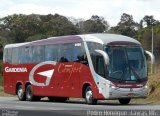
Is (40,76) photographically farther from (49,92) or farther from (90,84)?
(90,84)

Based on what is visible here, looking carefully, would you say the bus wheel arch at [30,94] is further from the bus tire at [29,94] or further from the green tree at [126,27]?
the green tree at [126,27]

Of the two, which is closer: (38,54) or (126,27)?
(38,54)

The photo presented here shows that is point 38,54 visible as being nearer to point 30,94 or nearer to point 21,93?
point 30,94

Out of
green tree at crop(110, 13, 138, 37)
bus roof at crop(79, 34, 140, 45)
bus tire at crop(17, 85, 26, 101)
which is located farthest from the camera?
green tree at crop(110, 13, 138, 37)

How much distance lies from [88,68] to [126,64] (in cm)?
195

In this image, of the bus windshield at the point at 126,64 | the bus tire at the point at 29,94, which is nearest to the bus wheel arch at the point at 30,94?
the bus tire at the point at 29,94

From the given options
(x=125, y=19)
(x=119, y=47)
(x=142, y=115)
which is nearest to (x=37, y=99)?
(x=119, y=47)

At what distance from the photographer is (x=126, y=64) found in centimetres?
2816

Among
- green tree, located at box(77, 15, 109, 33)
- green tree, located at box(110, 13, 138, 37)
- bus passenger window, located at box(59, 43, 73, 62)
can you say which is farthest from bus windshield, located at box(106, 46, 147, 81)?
green tree, located at box(77, 15, 109, 33)

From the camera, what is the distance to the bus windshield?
27.9 m

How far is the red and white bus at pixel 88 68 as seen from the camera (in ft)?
91.7

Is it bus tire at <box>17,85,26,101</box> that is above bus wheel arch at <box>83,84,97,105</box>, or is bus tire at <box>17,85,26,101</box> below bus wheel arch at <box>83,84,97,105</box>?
below

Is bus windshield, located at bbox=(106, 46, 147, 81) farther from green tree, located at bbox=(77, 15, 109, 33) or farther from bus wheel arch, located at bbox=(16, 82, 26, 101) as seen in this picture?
green tree, located at bbox=(77, 15, 109, 33)

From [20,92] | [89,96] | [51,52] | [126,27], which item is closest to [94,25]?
[126,27]
